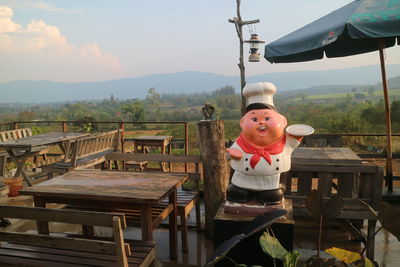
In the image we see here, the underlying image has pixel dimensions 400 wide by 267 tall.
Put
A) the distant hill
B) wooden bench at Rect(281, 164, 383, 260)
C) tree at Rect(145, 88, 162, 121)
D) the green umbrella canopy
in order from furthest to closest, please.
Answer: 1. the distant hill
2. tree at Rect(145, 88, 162, 121)
3. the green umbrella canopy
4. wooden bench at Rect(281, 164, 383, 260)

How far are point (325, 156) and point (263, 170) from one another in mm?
1396

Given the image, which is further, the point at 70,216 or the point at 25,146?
the point at 25,146

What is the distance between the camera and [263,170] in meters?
2.44

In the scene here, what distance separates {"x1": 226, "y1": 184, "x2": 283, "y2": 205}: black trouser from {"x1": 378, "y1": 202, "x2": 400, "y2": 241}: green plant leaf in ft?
3.16

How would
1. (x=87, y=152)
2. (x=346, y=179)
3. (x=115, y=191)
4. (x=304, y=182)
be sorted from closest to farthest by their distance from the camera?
(x=115, y=191)
(x=346, y=179)
(x=304, y=182)
(x=87, y=152)

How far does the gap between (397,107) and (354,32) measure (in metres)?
12.2

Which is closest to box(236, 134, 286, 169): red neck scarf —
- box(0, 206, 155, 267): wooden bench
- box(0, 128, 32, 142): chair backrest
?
box(0, 206, 155, 267): wooden bench

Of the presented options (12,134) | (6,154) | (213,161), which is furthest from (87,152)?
(213,161)

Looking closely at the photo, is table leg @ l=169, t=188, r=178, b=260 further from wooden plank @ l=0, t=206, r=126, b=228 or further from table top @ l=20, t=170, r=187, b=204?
wooden plank @ l=0, t=206, r=126, b=228

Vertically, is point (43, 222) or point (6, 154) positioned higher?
point (6, 154)

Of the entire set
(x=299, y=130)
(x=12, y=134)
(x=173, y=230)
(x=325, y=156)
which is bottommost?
(x=173, y=230)

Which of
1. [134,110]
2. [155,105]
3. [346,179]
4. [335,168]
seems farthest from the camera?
[155,105]

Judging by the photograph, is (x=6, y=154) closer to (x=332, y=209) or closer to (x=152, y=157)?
(x=152, y=157)

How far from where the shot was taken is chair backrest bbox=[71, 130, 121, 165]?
189 inches
